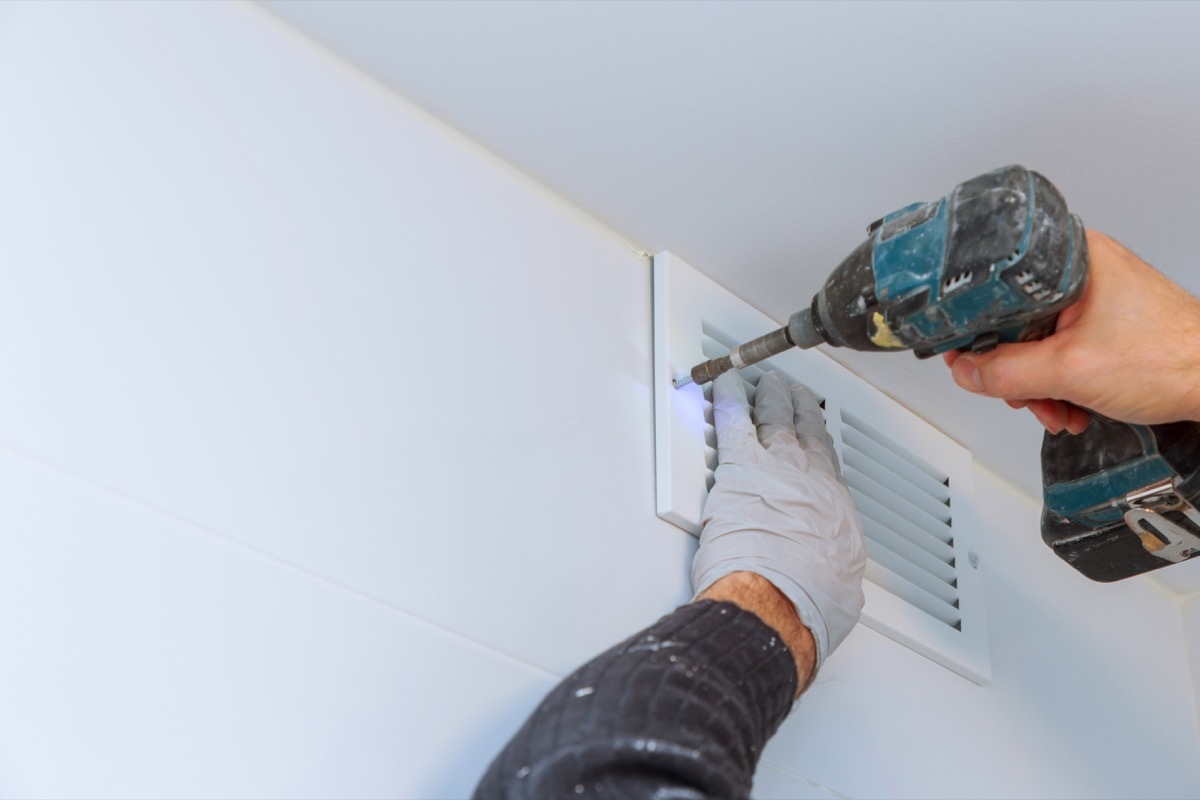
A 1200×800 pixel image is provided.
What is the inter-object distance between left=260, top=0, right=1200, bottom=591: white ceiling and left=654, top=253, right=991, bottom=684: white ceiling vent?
112 mm

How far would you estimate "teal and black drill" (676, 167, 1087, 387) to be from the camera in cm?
101

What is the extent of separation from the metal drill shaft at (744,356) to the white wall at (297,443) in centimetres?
7

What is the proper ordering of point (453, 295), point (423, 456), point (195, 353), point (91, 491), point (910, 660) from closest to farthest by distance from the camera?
point (91, 491) → point (195, 353) → point (423, 456) → point (453, 295) → point (910, 660)

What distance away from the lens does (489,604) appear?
1.09 metres

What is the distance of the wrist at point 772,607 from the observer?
1.15 m

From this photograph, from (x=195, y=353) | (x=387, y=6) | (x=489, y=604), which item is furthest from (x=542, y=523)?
(x=387, y=6)

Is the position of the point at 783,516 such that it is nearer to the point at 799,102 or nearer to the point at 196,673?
the point at 799,102

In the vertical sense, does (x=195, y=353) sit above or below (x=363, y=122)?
below

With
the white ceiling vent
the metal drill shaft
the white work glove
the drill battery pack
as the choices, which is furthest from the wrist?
the drill battery pack

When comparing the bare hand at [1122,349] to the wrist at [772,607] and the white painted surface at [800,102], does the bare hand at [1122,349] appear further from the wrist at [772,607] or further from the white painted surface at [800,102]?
the wrist at [772,607]

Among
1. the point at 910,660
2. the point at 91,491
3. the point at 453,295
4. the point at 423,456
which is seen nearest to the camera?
the point at 91,491

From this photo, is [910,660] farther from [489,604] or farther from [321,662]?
[321,662]

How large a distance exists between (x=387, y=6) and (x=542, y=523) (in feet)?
1.88

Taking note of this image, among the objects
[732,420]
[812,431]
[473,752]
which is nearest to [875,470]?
[812,431]
